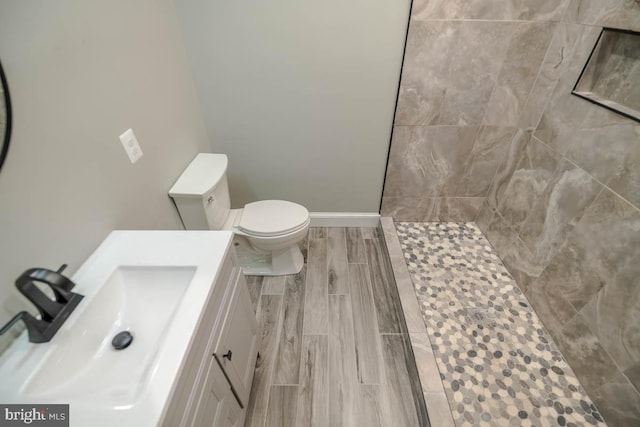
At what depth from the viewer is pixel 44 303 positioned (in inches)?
27.4

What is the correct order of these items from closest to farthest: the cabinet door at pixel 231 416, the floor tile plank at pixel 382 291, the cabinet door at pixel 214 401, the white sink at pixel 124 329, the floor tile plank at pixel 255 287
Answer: the white sink at pixel 124 329 → the cabinet door at pixel 214 401 → the cabinet door at pixel 231 416 → the floor tile plank at pixel 382 291 → the floor tile plank at pixel 255 287

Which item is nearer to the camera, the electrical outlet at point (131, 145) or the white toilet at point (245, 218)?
the electrical outlet at point (131, 145)

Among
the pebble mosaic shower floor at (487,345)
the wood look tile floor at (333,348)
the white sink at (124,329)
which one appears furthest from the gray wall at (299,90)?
the white sink at (124,329)

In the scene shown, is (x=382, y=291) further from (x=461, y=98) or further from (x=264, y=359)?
(x=461, y=98)

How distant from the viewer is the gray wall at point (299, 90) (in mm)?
1436

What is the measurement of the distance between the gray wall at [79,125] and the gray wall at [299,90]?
307 millimetres

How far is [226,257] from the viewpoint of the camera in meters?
0.96

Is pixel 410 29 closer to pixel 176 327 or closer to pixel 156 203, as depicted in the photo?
pixel 156 203

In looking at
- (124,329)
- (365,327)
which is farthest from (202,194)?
(365,327)

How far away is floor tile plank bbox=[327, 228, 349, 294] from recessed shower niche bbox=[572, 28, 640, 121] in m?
1.50

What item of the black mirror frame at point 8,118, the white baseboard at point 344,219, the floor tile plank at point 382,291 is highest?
the black mirror frame at point 8,118

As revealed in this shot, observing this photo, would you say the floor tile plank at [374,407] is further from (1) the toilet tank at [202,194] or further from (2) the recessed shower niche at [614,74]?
(2) the recessed shower niche at [614,74]

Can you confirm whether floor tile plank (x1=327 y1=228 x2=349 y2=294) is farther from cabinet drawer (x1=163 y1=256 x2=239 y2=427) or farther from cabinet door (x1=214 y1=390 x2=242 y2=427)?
cabinet drawer (x1=163 y1=256 x2=239 y2=427)

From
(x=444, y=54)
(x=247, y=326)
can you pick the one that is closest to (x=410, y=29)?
(x=444, y=54)
